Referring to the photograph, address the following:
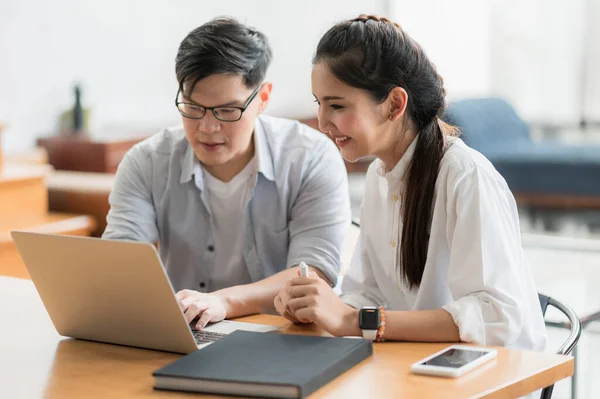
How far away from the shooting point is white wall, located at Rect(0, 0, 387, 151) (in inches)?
185

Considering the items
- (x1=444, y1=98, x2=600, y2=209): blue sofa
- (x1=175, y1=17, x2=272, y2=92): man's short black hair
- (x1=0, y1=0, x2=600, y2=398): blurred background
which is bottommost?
(x1=444, y1=98, x2=600, y2=209): blue sofa

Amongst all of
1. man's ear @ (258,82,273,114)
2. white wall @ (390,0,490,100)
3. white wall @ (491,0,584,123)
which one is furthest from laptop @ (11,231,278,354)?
white wall @ (390,0,490,100)

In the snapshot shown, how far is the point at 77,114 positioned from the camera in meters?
4.86


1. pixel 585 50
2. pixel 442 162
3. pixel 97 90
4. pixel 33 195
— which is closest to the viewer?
pixel 442 162

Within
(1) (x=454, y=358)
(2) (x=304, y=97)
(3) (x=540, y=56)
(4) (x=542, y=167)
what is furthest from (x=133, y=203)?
(3) (x=540, y=56)

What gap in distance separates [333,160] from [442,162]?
2.05ft

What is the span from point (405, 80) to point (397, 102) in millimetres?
46

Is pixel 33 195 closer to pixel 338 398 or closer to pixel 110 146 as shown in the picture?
pixel 110 146

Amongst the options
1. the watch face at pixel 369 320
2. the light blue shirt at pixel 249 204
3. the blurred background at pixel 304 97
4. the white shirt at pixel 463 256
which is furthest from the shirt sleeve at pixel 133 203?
the blurred background at pixel 304 97

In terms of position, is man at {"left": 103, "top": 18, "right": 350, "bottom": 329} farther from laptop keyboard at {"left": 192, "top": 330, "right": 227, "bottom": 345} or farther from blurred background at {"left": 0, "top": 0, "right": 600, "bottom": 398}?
blurred background at {"left": 0, "top": 0, "right": 600, "bottom": 398}

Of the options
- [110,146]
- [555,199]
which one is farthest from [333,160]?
[555,199]

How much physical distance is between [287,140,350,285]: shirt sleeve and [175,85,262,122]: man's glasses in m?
0.26

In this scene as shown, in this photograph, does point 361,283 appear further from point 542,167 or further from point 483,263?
point 542,167

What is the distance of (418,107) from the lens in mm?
1722
